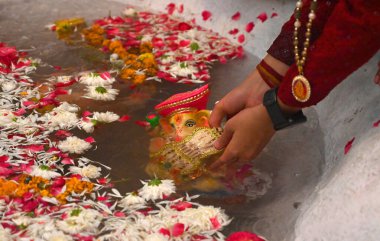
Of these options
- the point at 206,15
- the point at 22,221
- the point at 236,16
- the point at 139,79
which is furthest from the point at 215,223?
the point at 206,15

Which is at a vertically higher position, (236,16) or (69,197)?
(236,16)

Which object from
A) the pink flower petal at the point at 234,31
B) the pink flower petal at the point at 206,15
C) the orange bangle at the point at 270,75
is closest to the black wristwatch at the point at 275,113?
the orange bangle at the point at 270,75

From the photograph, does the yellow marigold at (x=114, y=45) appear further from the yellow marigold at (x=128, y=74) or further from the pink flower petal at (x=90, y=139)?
the pink flower petal at (x=90, y=139)

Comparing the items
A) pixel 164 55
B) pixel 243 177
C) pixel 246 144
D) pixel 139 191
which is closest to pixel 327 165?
pixel 243 177

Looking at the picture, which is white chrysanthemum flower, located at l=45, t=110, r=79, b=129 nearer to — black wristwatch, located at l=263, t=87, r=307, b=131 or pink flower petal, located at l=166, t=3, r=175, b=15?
black wristwatch, located at l=263, t=87, r=307, b=131

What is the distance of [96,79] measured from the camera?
297 cm

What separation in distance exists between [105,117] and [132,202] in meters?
0.66

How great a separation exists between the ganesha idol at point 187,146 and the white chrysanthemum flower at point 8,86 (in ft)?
2.86

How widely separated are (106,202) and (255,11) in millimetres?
1945

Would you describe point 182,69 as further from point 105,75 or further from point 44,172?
point 44,172

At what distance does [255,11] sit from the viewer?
358 centimetres

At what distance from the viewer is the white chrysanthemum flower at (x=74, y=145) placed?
7.84ft

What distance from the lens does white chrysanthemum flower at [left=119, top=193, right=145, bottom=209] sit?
2084 mm

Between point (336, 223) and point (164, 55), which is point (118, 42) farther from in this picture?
point (336, 223)
